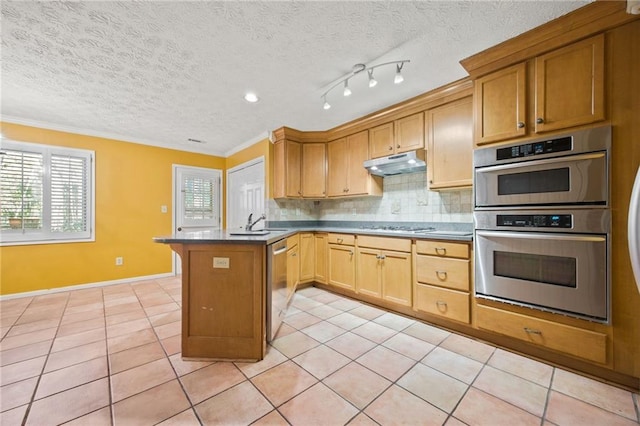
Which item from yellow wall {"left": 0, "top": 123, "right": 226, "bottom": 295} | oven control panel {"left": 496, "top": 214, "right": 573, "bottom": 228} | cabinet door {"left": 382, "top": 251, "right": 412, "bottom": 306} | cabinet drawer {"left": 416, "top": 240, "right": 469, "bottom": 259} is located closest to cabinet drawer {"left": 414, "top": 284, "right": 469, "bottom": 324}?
cabinet door {"left": 382, "top": 251, "right": 412, "bottom": 306}

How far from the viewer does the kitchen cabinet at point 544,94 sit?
1624mm

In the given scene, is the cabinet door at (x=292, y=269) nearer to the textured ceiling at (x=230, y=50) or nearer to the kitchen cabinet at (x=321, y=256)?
the kitchen cabinet at (x=321, y=256)

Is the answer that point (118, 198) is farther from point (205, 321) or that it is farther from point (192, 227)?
point (205, 321)

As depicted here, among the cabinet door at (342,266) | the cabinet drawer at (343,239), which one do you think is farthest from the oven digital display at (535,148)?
the cabinet door at (342,266)

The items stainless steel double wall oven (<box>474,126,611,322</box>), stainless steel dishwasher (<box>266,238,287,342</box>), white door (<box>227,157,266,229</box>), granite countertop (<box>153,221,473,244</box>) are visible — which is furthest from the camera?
white door (<box>227,157,266,229</box>)

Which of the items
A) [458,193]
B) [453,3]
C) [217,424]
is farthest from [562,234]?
[217,424]

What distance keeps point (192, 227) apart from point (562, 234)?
197 inches

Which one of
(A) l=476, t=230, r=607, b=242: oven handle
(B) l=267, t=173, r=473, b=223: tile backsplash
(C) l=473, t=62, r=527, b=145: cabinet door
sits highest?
(C) l=473, t=62, r=527, b=145: cabinet door

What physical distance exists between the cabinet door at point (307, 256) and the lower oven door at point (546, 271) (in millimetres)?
2120

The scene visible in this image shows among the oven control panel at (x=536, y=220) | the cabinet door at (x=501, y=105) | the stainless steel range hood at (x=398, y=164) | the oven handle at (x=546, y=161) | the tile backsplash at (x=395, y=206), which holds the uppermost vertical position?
the cabinet door at (x=501, y=105)

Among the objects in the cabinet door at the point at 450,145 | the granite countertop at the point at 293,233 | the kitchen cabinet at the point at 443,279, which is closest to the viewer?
the granite countertop at the point at 293,233

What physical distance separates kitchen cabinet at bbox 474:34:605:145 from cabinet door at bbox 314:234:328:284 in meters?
2.18

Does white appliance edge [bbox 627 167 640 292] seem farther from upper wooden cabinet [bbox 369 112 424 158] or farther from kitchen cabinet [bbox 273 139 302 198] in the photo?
kitchen cabinet [bbox 273 139 302 198]

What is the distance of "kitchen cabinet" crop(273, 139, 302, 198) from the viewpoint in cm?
383
